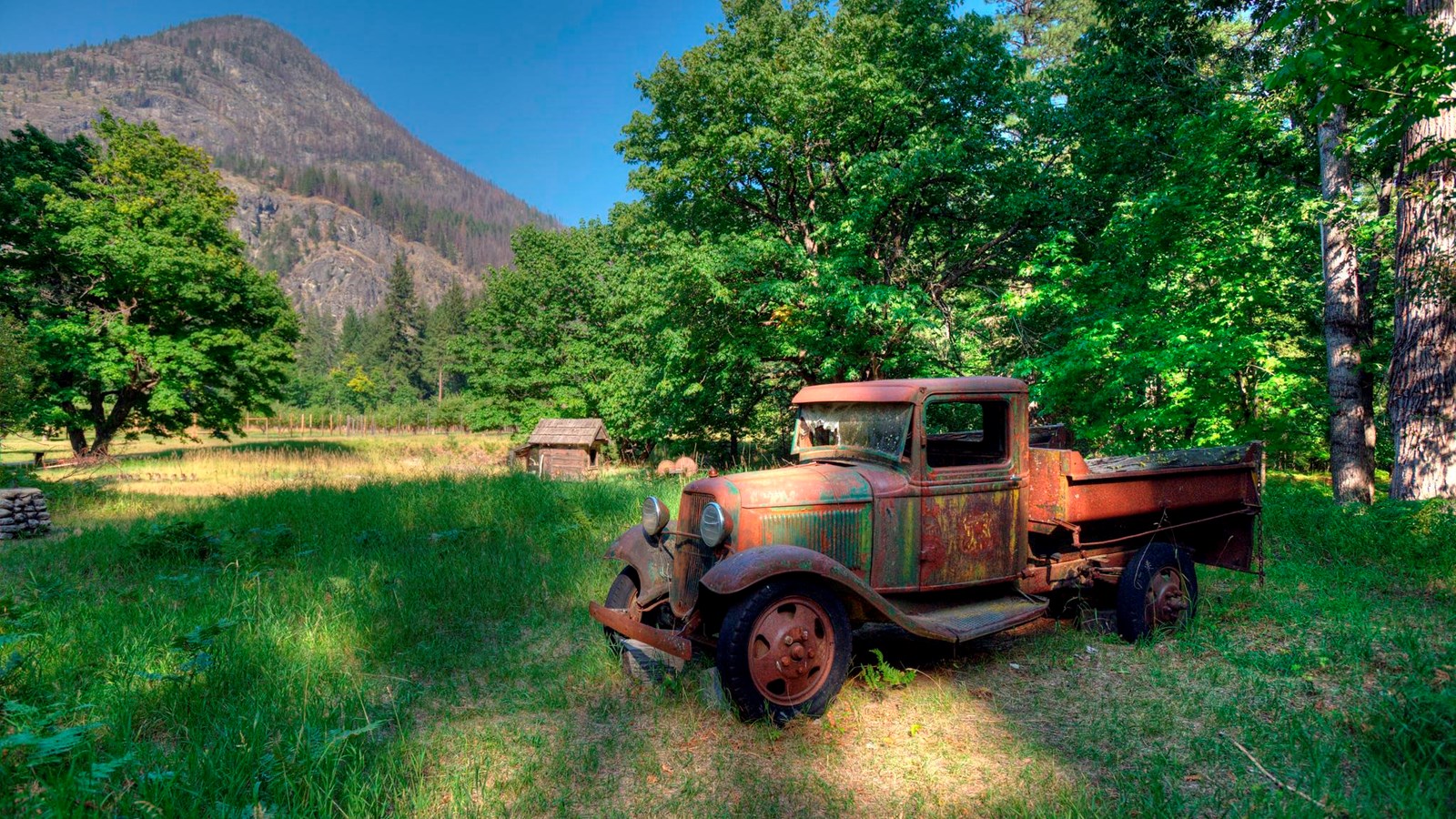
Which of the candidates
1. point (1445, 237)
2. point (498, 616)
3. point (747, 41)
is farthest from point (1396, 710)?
point (747, 41)

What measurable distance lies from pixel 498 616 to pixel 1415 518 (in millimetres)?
8803

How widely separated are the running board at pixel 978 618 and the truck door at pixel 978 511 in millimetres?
178

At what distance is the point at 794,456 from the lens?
18.2 ft

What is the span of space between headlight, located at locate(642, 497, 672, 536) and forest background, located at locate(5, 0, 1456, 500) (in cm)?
507

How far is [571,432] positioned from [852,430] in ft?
54.2

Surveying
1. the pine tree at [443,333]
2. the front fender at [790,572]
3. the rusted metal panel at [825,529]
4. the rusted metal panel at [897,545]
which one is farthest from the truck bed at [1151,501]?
the pine tree at [443,333]

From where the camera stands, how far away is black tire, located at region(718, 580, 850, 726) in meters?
3.55

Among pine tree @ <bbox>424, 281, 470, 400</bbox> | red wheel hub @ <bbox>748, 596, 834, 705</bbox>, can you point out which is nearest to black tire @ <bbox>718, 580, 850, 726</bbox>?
red wheel hub @ <bbox>748, 596, 834, 705</bbox>

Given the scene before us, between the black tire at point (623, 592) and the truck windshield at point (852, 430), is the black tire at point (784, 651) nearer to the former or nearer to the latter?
the truck windshield at point (852, 430)

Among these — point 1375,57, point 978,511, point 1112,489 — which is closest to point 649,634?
point 978,511

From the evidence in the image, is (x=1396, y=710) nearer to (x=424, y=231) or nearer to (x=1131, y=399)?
(x=1131, y=399)

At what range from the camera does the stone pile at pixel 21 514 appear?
29.5ft

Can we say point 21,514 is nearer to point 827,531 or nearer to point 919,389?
point 827,531

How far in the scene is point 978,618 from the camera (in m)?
4.42
